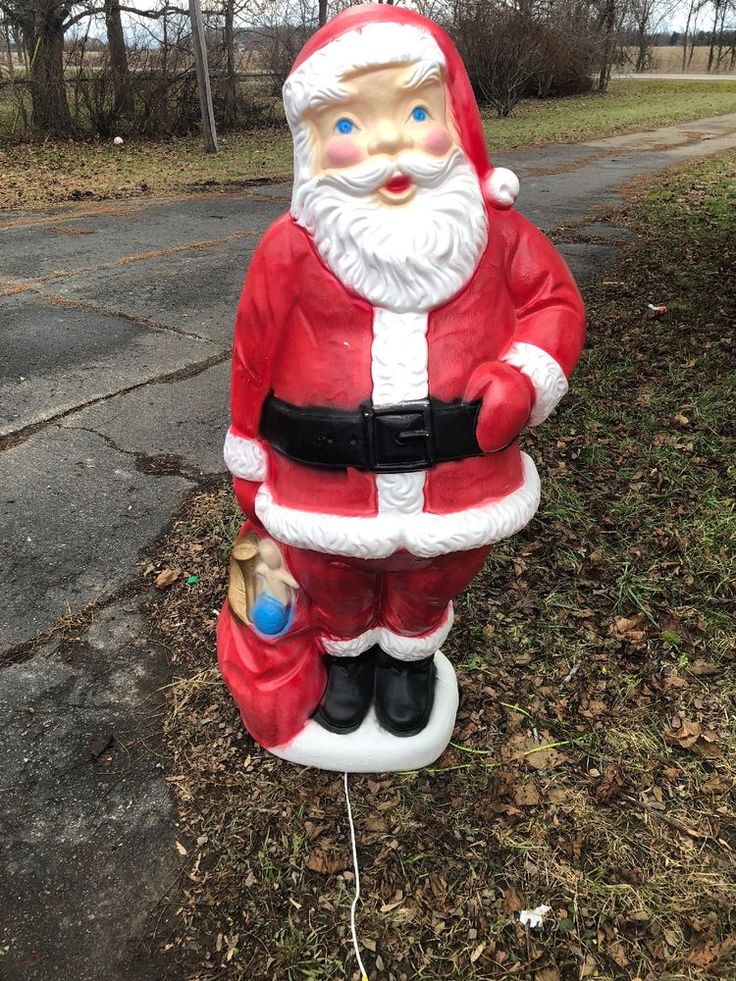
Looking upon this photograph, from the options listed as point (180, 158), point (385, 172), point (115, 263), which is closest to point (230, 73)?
point (180, 158)

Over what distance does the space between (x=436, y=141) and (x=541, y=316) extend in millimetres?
432

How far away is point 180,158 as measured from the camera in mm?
11969

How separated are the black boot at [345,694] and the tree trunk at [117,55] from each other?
44.4 ft

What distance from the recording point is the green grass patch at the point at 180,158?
9547 mm

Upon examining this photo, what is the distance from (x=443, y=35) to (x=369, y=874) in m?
1.95

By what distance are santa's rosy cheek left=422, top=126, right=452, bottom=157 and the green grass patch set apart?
8.23 meters

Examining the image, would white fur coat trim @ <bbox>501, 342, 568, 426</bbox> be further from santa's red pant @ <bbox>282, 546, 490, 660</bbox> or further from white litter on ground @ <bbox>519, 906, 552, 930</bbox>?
white litter on ground @ <bbox>519, 906, 552, 930</bbox>

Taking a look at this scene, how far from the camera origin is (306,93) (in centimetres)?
155

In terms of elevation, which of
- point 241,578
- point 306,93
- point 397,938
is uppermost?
point 306,93

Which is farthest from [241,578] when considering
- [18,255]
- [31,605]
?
[18,255]

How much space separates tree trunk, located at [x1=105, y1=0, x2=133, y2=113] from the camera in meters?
12.7

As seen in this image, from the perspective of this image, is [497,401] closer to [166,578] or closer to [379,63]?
[379,63]

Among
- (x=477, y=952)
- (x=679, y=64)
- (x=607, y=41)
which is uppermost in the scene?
(x=679, y=64)

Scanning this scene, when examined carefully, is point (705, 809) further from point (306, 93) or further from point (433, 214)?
point (306, 93)
